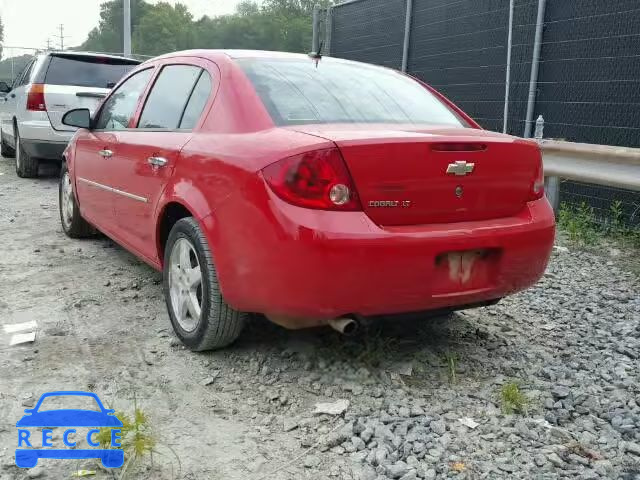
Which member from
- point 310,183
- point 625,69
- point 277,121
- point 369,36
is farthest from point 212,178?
point 369,36

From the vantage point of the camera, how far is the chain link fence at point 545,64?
6.38 m

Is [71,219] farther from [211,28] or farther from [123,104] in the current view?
[211,28]

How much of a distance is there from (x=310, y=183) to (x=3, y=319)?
2321 millimetres

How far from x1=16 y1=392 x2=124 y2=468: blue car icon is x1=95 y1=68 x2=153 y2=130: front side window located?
225 cm

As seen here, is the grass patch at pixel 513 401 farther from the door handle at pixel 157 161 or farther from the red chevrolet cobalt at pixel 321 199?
the door handle at pixel 157 161

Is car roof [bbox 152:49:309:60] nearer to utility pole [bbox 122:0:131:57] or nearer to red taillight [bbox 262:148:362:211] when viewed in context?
red taillight [bbox 262:148:362:211]

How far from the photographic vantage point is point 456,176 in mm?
3020

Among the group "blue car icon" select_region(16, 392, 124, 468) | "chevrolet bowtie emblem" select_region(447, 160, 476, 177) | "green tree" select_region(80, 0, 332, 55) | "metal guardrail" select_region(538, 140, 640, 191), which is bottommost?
"blue car icon" select_region(16, 392, 124, 468)

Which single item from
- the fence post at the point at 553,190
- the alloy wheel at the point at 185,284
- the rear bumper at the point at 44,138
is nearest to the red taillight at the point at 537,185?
the alloy wheel at the point at 185,284

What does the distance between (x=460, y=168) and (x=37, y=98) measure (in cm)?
749

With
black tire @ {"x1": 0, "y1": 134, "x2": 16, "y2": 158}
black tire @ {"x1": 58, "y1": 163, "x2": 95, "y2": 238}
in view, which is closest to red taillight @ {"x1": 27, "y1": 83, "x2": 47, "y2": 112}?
black tire @ {"x1": 58, "y1": 163, "x2": 95, "y2": 238}

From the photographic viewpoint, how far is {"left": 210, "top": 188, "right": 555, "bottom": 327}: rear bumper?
2.78 metres

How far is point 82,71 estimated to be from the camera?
9133mm

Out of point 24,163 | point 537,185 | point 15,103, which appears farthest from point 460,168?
point 15,103
